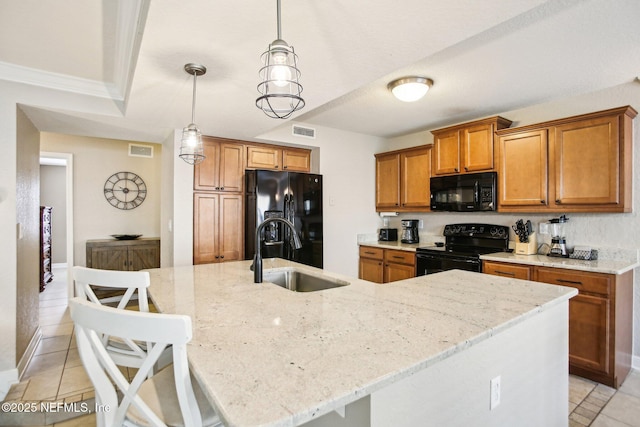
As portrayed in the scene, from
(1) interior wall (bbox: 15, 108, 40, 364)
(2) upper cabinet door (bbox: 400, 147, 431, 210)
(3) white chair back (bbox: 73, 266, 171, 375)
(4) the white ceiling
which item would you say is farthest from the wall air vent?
(3) white chair back (bbox: 73, 266, 171, 375)

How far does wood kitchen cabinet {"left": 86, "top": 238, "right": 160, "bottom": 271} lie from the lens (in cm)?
430

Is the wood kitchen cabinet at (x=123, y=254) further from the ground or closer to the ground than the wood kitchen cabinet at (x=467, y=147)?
closer to the ground

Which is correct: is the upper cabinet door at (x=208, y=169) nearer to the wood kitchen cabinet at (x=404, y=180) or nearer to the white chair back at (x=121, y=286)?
the white chair back at (x=121, y=286)

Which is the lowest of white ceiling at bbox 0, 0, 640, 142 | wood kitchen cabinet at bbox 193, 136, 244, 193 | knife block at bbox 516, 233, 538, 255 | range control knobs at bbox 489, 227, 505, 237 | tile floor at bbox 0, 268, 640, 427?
tile floor at bbox 0, 268, 640, 427

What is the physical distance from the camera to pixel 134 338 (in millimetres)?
798

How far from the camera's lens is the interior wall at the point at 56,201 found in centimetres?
711

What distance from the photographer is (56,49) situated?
2.07 metres

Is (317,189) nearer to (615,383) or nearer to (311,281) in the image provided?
(311,281)

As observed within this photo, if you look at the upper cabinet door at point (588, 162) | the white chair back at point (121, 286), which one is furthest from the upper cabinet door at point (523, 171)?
the white chair back at point (121, 286)

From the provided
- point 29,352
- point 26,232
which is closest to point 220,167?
point 26,232

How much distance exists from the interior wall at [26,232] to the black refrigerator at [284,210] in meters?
1.84

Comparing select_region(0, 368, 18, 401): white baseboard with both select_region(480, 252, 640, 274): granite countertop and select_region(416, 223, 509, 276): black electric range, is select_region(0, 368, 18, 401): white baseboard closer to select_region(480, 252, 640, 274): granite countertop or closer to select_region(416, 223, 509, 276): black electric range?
select_region(416, 223, 509, 276): black electric range

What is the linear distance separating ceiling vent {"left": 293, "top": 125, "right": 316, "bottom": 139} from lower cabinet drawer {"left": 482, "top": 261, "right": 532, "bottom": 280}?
2399mm

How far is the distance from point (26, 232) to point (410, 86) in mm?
3461
